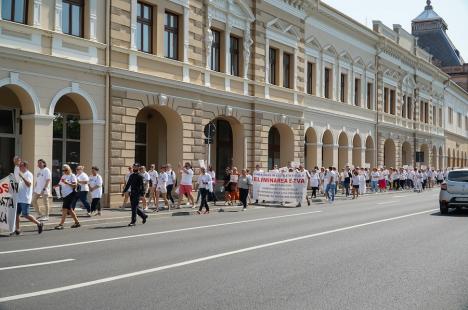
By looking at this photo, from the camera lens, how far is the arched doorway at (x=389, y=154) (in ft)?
160

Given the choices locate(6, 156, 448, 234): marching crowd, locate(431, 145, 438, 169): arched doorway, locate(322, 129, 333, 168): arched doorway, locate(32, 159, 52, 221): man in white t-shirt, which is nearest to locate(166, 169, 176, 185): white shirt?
locate(6, 156, 448, 234): marching crowd

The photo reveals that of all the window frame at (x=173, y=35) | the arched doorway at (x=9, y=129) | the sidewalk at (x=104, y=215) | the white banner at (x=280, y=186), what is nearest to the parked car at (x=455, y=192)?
the white banner at (x=280, y=186)

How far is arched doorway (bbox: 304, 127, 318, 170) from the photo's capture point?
117ft

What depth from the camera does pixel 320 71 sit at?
36.0 meters

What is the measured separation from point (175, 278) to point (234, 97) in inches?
776

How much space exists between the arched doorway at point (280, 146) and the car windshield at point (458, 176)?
42.3ft

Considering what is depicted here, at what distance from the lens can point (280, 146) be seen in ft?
109

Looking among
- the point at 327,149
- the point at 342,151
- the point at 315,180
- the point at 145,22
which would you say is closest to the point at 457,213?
the point at 315,180

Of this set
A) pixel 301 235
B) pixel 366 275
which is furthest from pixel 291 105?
pixel 366 275

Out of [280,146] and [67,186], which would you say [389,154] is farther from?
[67,186]

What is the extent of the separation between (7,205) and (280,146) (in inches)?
842

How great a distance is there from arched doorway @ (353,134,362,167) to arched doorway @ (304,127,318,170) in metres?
7.14

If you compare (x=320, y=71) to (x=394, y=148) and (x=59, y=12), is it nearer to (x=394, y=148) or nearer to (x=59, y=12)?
(x=394, y=148)

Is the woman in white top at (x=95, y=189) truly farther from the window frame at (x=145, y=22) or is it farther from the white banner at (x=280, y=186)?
the white banner at (x=280, y=186)
